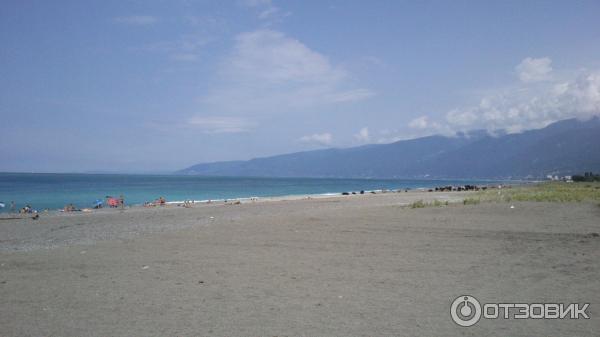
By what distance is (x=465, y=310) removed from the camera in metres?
5.22

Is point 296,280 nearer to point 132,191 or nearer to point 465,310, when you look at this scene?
point 465,310

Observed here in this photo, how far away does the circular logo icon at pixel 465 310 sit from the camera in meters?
4.91

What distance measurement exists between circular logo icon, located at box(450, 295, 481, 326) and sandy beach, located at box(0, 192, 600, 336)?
0.31ft

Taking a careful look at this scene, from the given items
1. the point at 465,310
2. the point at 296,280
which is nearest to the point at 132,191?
the point at 296,280

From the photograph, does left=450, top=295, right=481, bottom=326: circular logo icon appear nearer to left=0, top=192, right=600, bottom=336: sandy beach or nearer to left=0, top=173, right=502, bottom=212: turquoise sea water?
left=0, top=192, right=600, bottom=336: sandy beach

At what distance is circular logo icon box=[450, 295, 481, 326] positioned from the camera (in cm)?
491

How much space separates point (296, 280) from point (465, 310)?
2.55m

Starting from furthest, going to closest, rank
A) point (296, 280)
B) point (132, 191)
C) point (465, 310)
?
point (132, 191) < point (296, 280) < point (465, 310)

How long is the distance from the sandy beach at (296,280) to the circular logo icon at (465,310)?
9 centimetres

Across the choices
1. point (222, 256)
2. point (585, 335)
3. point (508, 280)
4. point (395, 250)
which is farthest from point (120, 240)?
point (585, 335)

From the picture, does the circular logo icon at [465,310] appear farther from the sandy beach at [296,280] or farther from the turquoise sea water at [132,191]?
the turquoise sea water at [132,191]

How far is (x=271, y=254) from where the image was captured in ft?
29.5

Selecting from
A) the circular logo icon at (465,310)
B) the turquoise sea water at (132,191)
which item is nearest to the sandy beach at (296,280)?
the circular logo icon at (465,310)

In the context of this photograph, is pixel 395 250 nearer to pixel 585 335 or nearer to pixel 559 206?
pixel 585 335
